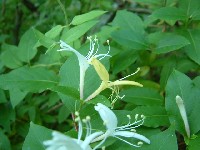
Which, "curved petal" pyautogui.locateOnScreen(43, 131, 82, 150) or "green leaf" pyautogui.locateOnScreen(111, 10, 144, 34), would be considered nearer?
→ "curved petal" pyautogui.locateOnScreen(43, 131, 82, 150)

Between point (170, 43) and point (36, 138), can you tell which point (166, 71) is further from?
point (36, 138)

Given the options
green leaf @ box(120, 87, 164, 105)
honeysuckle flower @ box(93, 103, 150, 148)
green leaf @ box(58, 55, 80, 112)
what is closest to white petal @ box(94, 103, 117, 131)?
honeysuckle flower @ box(93, 103, 150, 148)

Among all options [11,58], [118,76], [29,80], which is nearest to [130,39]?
[118,76]

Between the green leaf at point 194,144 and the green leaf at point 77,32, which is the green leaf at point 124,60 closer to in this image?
the green leaf at point 77,32

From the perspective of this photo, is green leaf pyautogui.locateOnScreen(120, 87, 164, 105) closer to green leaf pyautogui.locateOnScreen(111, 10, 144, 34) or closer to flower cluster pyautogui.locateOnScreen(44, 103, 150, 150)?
flower cluster pyautogui.locateOnScreen(44, 103, 150, 150)

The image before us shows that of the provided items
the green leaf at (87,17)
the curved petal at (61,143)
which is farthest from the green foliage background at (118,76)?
the curved petal at (61,143)
